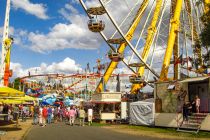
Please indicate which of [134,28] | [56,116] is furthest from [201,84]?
[56,116]

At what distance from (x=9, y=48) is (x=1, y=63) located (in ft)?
9.09

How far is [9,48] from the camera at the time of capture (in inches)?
1529

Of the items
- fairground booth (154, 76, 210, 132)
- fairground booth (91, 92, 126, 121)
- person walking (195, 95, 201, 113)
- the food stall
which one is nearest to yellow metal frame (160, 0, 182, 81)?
fairground booth (91, 92, 126, 121)

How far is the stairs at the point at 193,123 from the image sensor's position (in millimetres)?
25922

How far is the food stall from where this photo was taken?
40.1 metres

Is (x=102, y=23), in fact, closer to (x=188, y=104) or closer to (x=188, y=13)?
(x=188, y=13)

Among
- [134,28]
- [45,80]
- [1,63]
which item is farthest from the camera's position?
[45,80]

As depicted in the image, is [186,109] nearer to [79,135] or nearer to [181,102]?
[181,102]

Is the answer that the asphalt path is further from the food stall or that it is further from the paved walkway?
the food stall

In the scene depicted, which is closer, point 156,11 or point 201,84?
point 201,84

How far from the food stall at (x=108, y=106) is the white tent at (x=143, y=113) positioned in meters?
5.02

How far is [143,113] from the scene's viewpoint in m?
33.5

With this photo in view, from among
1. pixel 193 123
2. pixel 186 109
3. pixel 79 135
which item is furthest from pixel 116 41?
pixel 79 135

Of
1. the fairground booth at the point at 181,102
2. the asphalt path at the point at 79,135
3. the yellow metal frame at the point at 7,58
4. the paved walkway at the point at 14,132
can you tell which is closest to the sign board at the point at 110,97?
the fairground booth at the point at 181,102
